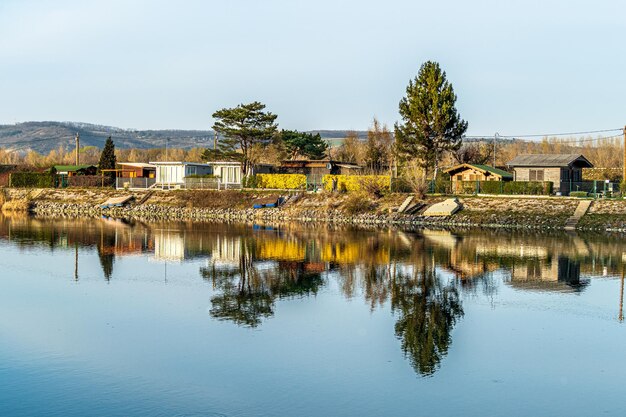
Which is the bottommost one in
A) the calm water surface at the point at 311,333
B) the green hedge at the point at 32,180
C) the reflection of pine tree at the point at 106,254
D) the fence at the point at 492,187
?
the calm water surface at the point at 311,333

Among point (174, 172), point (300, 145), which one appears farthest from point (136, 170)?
point (300, 145)

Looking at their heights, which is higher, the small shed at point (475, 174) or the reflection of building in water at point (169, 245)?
the small shed at point (475, 174)

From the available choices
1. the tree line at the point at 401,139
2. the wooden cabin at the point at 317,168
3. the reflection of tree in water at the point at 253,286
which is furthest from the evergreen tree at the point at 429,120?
the reflection of tree in water at the point at 253,286

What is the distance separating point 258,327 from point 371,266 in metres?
12.7

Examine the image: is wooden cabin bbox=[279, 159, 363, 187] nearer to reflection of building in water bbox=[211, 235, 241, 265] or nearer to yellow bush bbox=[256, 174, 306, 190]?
yellow bush bbox=[256, 174, 306, 190]

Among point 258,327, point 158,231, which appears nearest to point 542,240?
point 158,231

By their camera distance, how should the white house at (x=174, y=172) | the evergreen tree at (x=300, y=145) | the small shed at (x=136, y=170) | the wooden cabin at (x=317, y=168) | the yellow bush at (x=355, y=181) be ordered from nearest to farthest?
the yellow bush at (x=355, y=181), the wooden cabin at (x=317, y=168), the white house at (x=174, y=172), the small shed at (x=136, y=170), the evergreen tree at (x=300, y=145)

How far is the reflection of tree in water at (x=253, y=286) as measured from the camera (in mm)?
22453

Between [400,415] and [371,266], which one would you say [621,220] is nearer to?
[371,266]

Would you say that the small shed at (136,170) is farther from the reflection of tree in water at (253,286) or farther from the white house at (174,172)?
the reflection of tree in water at (253,286)

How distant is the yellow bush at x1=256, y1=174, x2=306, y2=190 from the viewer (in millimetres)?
70688

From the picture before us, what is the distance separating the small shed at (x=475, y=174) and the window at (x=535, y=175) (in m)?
2.76

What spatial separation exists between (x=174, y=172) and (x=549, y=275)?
53.8 meters

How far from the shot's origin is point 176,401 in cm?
1420
